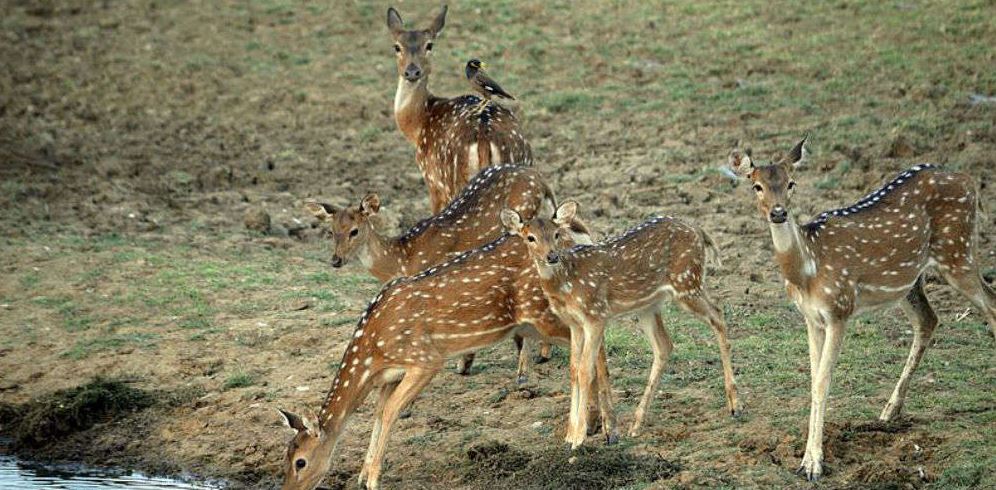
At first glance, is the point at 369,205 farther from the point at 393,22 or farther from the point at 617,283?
the point at 393,22

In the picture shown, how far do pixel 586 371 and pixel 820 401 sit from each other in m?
1.46

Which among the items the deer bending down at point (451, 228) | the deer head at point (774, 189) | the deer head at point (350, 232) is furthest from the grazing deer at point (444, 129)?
the deer head at point (774, 189)

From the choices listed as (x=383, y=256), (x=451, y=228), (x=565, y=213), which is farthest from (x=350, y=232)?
(x=565, y=213)

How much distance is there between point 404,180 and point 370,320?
6114 mm

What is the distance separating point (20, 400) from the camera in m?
11.6

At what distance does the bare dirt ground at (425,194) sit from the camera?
33.0 ft

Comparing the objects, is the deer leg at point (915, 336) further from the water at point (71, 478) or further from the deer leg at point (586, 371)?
the water at point (71, 478)

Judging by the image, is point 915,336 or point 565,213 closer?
point 915,336

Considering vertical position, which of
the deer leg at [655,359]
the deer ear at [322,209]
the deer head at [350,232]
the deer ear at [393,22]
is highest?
the deer ear at [393,22]

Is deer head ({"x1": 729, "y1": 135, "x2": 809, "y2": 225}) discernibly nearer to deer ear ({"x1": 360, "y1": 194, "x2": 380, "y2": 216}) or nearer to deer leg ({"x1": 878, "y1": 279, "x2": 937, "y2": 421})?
deer leg ({"x1": 878, "y1": 279, "x2": 937, "y2": 421})


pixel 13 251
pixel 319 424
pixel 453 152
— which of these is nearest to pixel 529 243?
pixel 319 424

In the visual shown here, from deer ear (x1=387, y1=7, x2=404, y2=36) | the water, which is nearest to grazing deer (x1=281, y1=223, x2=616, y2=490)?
the water

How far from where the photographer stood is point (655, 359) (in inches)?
406

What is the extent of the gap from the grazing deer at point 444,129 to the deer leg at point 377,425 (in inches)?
120
